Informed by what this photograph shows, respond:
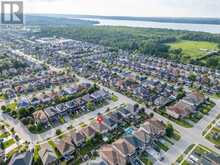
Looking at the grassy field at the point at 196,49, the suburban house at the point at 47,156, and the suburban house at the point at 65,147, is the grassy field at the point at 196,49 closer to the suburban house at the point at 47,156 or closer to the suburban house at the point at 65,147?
the suburban house at the point at 65,147

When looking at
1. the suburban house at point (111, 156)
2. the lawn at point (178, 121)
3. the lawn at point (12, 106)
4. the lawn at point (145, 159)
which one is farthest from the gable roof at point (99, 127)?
the lawn at point (12, 106)

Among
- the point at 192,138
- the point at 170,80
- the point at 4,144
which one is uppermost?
the point at 170,80

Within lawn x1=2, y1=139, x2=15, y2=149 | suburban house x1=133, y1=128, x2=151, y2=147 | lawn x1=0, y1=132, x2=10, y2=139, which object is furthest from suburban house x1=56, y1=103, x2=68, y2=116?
suburban house x1=133, y1=128, x2=151, y2=147

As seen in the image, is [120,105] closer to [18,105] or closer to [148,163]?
[148,163]

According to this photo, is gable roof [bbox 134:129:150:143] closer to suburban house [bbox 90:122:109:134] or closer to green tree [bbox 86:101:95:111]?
suburban house [bbox 90:122:109:134]

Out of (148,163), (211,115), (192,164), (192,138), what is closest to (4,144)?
(148,163)
